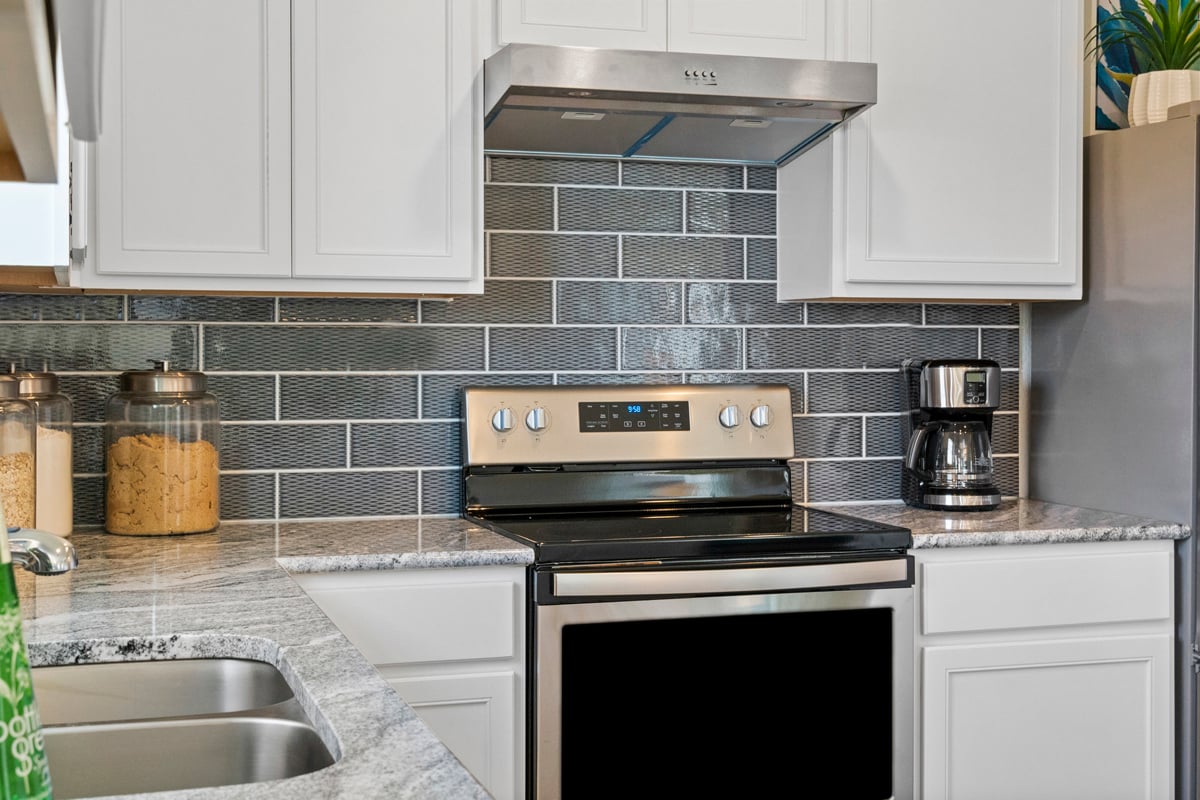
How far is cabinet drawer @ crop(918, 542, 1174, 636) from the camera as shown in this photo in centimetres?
231

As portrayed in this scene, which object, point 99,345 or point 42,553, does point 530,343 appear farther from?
point 42,553

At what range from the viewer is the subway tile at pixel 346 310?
251 cm

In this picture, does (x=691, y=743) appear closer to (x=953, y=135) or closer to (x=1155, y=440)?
(x=1155, y=440)

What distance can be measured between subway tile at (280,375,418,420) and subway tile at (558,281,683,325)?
0.39 meters

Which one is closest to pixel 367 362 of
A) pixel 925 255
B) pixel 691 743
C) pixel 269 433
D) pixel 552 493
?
pixel 269 433

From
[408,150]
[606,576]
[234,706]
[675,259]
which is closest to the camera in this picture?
[234,706]

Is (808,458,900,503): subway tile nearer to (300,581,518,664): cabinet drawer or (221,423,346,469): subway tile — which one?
(300,581,518,664): cabinet drawer

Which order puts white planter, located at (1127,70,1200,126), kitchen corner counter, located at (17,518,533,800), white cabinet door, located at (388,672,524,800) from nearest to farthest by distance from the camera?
kitchen corner counter, located at (17,518,533,800)
white cabinet door, located at (388,672,524,800)
white planter, located at (1127,70,1200,126)

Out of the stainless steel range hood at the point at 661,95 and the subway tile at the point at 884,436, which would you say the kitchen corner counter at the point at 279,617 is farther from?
the subway tile at the point at 884,436

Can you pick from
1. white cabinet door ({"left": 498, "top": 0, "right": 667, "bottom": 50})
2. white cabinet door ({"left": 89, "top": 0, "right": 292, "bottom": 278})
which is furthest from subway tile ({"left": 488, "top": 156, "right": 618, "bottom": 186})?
white cabinet door ({"left": 89, "top": 0, "right": 292, "bottom": 278})

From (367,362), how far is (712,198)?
0.88 metres

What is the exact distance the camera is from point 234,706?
1326 millimetres

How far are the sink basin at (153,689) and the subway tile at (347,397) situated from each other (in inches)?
48.2

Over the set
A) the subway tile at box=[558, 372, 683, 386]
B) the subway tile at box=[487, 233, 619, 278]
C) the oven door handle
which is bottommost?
the oven door handle
